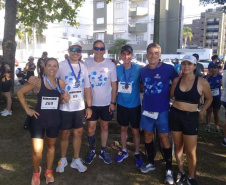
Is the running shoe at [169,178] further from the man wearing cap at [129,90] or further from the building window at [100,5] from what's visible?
the building window at [100,5]

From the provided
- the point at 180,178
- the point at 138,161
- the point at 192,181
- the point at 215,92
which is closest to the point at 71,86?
the point at 138,161

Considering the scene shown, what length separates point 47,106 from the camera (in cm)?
291

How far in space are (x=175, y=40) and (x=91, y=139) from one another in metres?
40.8

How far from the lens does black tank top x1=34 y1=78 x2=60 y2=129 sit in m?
2.89

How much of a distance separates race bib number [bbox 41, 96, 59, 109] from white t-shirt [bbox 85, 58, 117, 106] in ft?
2.53

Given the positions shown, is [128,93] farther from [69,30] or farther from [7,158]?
[69,30]

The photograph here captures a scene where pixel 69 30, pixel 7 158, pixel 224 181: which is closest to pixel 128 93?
pixel 224 181

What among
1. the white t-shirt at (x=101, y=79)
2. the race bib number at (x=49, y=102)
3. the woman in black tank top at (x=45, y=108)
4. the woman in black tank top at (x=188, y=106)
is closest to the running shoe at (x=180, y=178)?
the woman in black tank top at (x=188, y=106)

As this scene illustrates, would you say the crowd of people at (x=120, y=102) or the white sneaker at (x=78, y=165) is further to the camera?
the white sneaker at (x=78, y=165)

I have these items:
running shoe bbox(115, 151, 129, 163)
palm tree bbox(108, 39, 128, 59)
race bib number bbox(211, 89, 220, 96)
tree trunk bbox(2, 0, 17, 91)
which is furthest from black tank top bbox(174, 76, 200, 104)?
palm tree bbox(108, 39, 128, 59)

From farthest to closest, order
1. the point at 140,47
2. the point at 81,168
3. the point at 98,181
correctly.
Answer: the point at 140,47
the point at 81,168
the point at 98,181

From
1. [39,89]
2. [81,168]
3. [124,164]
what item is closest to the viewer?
[39,89]

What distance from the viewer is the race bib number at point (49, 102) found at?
9.48 ft

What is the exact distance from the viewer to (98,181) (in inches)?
128
